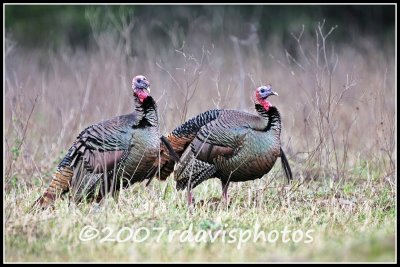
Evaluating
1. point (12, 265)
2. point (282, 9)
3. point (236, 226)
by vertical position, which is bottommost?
point (12, 265)

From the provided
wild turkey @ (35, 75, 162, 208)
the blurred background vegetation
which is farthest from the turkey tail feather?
the blurred background vegetation

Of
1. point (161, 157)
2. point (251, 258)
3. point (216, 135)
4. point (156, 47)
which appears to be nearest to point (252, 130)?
point (216, 135)

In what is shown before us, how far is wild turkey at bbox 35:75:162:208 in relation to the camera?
714cm

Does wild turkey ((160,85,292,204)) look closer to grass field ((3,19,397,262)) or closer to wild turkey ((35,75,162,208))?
grass field ((3,19,397,262))

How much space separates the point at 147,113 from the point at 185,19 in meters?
13.9

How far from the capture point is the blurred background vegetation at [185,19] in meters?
20.1

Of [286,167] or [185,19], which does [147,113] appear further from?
[185,19]

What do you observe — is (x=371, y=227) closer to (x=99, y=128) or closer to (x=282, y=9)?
(x=99, y=128)

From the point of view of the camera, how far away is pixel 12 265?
5547 mm

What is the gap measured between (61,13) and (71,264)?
15.6 metres

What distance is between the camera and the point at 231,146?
24.2ft

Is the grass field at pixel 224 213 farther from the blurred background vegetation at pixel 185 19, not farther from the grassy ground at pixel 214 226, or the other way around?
the blurred background vegetation at pixel 185 19

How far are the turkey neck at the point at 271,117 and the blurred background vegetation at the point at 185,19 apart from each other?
1246 centimetres

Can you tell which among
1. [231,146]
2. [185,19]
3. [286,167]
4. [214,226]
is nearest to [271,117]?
[231,146]
